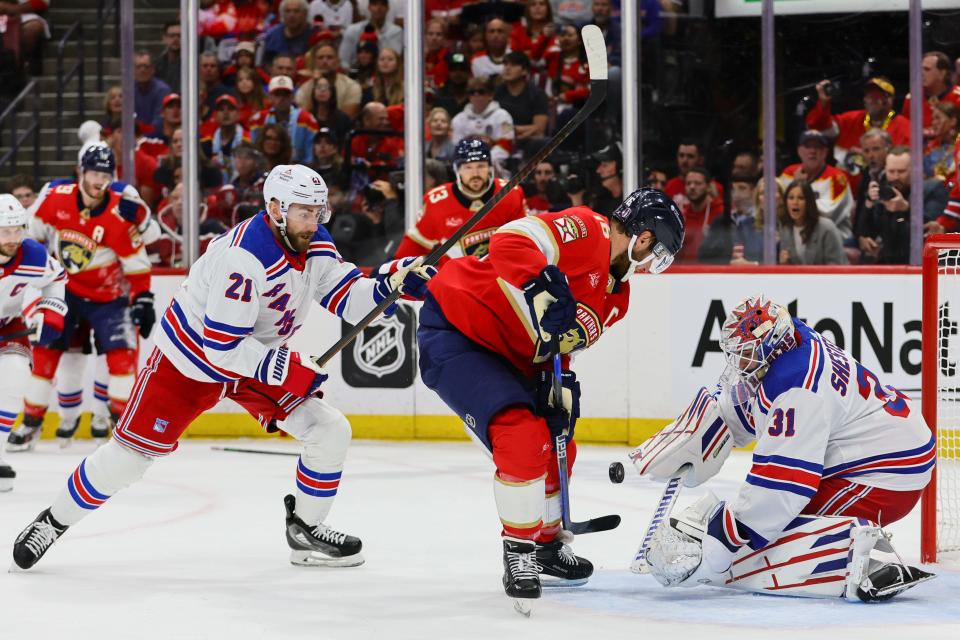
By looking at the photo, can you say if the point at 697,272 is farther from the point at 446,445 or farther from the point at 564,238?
the point at 564,238

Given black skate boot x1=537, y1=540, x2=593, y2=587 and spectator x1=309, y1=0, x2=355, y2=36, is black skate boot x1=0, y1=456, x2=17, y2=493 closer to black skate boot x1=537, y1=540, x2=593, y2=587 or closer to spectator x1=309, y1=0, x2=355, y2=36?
black skate boot x1=537, y1=540, x2=593, y2=587

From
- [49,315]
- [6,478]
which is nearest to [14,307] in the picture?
[49,315]

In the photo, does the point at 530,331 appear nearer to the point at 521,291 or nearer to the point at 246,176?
the point at 521,291

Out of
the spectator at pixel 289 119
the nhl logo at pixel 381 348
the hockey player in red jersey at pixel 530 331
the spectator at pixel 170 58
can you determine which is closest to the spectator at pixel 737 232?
the nhl logo at pixel 381 348

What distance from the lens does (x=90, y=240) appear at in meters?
6.51

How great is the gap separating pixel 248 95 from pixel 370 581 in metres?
4.09

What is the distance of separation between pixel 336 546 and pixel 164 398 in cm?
63

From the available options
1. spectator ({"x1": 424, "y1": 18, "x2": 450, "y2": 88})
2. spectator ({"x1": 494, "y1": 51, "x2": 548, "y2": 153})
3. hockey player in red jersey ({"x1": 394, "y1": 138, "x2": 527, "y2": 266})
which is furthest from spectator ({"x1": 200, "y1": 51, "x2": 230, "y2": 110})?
hockey player in red jersey ({"x1": 394, "y1": 138, "x2": 527, "y2": 266})

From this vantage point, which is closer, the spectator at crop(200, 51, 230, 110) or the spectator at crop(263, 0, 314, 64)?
the spectator at crop(200, 51, 230, 110)

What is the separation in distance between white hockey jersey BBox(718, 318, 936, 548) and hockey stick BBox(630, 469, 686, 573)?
0.22 m

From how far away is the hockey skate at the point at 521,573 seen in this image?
10.3 ft

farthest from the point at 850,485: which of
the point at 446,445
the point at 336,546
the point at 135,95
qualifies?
the point at 135,95

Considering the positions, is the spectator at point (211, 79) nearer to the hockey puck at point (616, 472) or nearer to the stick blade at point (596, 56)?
the stick blade at point (596, 56)

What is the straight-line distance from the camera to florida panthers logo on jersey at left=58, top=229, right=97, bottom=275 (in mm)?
6496
